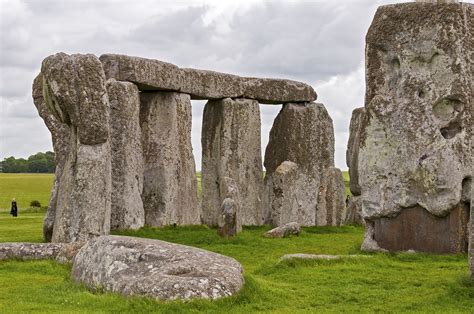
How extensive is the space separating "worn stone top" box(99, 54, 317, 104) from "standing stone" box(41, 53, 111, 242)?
5.28 metres

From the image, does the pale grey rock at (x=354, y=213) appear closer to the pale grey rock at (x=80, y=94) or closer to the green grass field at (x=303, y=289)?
the green grass field at (x=303, y=289)

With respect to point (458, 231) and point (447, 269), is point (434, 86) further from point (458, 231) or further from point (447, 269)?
point (447, 269)

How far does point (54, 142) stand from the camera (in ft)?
73.2

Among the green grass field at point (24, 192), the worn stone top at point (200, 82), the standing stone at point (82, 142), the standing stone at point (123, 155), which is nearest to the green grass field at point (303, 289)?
the standing stone at point (82, 142)

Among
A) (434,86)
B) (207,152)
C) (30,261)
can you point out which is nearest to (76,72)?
(30,261)

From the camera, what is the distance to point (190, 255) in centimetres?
1240

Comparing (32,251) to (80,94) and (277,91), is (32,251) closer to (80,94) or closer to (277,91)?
(80,94)

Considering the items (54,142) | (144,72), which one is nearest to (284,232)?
(144,72)

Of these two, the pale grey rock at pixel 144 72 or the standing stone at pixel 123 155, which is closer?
the standing stone at pixel 123 155

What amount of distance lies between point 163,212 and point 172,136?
2.21m

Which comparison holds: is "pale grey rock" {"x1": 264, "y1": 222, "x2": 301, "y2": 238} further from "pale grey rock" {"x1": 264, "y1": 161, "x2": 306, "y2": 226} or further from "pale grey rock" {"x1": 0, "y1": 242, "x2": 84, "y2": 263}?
"pale grey rock" {"x1": 0, "y1": 242, "x2": 84, "y2": 263}

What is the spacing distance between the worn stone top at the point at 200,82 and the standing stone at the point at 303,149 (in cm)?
57

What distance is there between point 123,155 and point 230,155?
6597 mm

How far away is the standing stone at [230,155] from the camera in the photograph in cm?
2969
